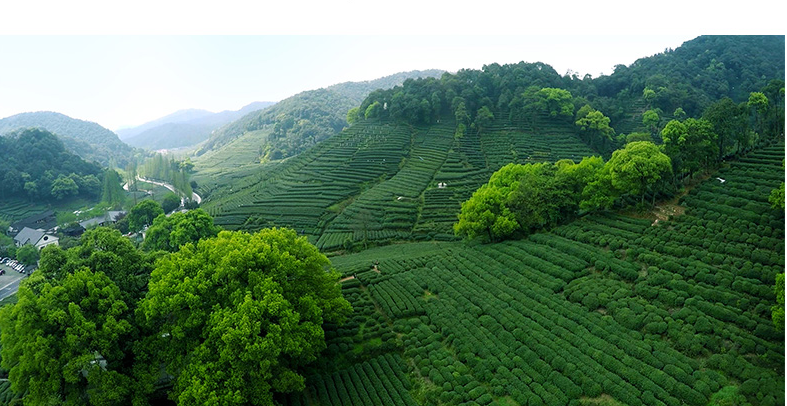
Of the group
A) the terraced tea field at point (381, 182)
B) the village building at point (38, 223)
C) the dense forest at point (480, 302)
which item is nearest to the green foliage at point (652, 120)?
the terraced tea field at point (381, 182)

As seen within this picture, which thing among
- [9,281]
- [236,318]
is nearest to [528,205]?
[236,318]

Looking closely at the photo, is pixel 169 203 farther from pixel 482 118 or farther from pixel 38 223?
pixel 482 118

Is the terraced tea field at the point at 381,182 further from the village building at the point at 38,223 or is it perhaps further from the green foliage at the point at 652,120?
the village building at the point at 38,223

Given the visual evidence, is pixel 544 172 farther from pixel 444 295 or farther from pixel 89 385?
pixel 89 385

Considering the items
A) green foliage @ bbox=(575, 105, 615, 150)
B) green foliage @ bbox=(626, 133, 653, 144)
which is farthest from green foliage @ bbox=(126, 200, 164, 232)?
green foliage @ bbox=(626, 133, 653, 144)

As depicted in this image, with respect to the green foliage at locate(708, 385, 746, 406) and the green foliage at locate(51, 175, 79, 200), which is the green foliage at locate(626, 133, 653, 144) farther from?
the green foliage at locate(51, 175, 79, 200)
